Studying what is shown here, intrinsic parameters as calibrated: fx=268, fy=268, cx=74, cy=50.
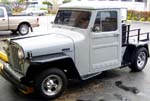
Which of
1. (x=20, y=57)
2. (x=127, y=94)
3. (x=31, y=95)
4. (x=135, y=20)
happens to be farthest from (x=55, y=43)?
(x=135, y=20)

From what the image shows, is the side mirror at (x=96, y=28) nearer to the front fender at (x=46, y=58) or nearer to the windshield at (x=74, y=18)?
the windshield at (x=74, y=18)

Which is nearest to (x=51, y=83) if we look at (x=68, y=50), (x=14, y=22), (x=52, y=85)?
(x=52, y=85)

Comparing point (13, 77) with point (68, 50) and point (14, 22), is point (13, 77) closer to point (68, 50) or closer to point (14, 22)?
point (68, 50)

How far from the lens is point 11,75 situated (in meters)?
5.94

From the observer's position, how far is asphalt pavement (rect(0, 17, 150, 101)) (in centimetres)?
593

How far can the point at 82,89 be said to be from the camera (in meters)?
6.48

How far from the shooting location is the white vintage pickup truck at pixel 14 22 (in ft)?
52.3

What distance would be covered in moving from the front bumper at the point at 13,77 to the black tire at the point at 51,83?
0.22 m

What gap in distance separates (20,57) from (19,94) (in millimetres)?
1018

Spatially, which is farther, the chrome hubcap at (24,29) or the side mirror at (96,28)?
the chrome hubcap at (24,29)

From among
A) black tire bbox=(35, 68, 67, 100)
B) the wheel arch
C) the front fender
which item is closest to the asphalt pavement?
black tire bbox=(35, 68, 67, 100)

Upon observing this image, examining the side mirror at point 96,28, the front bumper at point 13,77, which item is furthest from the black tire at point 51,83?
the side mirror at point 96,28

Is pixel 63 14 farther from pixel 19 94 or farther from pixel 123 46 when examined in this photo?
pixel 19 94

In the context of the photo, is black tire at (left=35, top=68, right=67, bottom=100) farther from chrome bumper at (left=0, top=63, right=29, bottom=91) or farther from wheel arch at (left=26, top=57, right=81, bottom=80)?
chrome bumper at (left=0, top=63, right=29, bottom=91)
